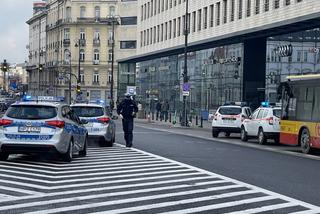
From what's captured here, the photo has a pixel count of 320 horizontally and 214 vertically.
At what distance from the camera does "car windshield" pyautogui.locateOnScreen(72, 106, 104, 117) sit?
23469 millimetres

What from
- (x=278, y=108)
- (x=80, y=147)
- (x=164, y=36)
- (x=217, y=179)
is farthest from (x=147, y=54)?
(x=217, y=179)

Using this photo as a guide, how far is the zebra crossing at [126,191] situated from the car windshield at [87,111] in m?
6.82

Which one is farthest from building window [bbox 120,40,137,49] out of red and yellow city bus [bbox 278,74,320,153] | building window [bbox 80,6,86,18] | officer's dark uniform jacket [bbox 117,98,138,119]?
officer's dark uniform jacket [bbox 117,98,138,119]

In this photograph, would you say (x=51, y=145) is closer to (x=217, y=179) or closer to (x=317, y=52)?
(x=217, y=179)

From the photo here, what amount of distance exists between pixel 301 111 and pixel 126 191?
515 inches

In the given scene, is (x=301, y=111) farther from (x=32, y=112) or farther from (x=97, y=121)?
(x=32, y=112)

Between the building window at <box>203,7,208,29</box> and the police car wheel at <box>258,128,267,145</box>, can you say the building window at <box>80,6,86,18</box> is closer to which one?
Answer: the building window at <box>203,7,208,29</box>

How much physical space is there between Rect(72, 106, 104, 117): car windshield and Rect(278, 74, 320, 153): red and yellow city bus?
21.2 ft

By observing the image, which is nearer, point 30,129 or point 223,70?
A: point 30,129

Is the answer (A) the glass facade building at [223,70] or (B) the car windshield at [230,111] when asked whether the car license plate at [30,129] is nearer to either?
(B) the car windshield at [230,111]

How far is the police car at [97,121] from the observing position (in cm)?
2305

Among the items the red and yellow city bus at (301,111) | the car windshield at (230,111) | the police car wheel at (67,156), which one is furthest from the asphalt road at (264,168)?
the car windshield at (230,111)

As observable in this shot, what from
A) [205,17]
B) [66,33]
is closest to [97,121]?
[205,17]

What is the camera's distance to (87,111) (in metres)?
23.6
